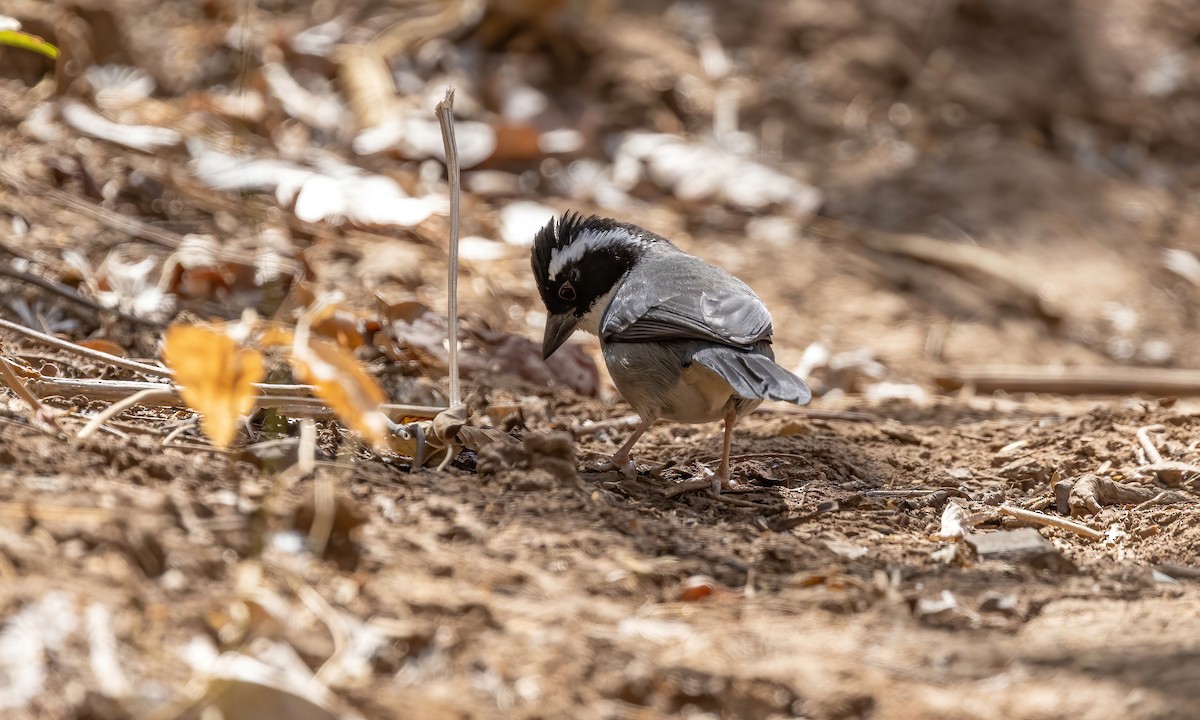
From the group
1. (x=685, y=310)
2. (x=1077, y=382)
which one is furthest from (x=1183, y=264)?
(x=685, y=310)

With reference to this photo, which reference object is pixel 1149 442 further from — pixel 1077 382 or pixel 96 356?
pixel 96 356

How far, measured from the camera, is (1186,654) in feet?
7.61

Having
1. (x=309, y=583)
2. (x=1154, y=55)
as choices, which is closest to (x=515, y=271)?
(x=309, y=583)

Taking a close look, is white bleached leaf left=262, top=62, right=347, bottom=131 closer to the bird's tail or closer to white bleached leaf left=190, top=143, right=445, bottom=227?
white bleached leaf left=190, top=143, right=445, bottom=227

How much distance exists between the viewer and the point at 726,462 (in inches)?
152

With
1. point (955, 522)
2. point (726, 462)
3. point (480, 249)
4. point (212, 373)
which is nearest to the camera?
point (212, 373)

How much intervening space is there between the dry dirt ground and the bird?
22cm

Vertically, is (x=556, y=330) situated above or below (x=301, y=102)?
below

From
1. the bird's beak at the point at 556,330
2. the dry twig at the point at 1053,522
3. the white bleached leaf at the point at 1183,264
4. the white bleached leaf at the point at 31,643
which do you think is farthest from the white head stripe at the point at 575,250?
the white bleached leaf at the point at 1183,264

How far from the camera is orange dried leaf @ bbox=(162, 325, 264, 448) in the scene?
101 inches

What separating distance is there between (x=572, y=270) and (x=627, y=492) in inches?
54.5

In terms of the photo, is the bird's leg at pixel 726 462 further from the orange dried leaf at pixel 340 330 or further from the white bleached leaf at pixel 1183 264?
the white bleached leaf at pixel 1183 264

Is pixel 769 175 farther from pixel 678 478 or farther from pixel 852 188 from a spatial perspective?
pixel 678 478

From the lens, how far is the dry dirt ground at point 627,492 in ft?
7.07
